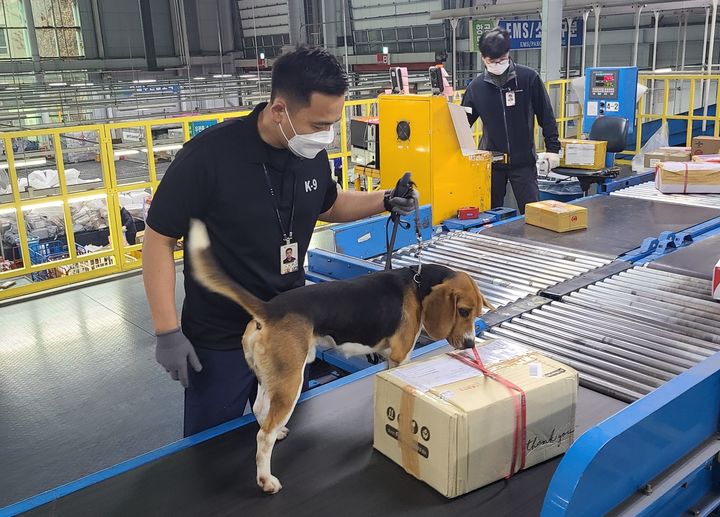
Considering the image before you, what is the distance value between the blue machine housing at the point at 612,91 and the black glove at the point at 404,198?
630cm

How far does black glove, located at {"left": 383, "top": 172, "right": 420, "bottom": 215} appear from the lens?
2289 millimetres

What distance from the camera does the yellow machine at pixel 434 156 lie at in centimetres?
483

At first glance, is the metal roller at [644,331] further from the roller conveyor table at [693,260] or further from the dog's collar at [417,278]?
the dog's collar at [417,278]

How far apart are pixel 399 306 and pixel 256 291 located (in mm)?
464

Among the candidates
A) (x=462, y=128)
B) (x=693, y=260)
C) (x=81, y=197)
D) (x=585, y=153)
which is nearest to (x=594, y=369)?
(x=693, y=260)

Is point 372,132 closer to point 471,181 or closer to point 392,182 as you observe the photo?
point 392,182

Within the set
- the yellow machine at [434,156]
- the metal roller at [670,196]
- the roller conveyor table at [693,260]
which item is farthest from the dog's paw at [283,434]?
the metal roller at [670,196]

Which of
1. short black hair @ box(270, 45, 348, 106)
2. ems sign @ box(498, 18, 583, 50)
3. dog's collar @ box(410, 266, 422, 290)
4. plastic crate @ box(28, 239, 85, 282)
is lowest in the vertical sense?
plastic crate @ box(28, 239, 85, 282)

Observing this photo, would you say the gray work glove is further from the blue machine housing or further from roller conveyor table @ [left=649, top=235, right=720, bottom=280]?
the blue machine housing

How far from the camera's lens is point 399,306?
1.98m

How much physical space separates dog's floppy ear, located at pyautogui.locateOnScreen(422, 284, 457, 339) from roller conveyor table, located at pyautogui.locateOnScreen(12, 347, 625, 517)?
1.26ft

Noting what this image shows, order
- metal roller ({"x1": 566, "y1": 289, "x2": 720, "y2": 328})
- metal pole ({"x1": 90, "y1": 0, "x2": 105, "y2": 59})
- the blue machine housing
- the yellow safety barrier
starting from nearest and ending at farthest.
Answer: metal roller ({"x1": 566, "y1": 289, "x2": 720, "y2": 328}), the yellow safety barrier, the blue machine housing, metal pole ({"x1": 90, "y1": 0, "x2": 105, "y2": 59})

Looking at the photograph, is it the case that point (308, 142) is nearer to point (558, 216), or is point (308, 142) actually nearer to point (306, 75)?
point (306, 75)

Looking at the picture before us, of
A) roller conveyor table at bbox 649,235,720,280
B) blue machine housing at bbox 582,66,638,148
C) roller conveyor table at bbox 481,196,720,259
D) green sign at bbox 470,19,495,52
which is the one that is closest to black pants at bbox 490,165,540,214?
roller conveyor table at bbox 481,196,720,259
